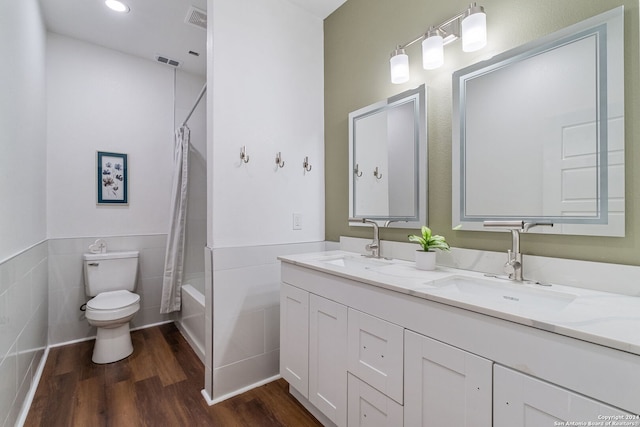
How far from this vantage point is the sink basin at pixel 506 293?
A: 37.0 inches

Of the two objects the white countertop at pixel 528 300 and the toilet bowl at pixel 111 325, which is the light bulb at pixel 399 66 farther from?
the toilet bowl at pixel 111 325

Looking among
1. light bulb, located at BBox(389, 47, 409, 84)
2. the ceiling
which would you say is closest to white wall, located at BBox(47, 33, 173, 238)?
the ceiling

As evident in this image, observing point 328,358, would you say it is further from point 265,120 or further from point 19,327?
point 19,327

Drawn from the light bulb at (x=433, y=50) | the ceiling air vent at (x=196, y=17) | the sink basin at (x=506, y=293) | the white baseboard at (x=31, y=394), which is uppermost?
the ceiling air vent at (x=196, y=17)

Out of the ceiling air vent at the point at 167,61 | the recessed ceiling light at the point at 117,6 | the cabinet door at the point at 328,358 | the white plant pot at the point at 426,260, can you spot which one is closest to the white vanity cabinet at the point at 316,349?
the cabinet door at the point at 328,358

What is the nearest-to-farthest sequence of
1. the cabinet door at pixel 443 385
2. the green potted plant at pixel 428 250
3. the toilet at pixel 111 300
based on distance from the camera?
1. the cabinet door at pixel 443 385
2. the green potted plant at pixel 428 250
3. the toilet at pixel 111 300

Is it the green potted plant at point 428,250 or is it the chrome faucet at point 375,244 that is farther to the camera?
the chrome faucet at point 375,244

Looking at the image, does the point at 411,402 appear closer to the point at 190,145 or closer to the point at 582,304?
the point at 582,304

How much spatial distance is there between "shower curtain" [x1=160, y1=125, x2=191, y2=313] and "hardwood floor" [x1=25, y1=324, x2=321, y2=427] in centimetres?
52

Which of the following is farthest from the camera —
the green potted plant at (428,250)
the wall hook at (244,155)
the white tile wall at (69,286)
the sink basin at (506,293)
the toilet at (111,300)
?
the white tile wall at (69,286)

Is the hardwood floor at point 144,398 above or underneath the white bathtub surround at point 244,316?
underneath

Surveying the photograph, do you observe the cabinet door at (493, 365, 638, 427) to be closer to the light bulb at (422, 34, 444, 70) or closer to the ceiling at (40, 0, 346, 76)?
the light bulb at (422, 34, 444, 70)

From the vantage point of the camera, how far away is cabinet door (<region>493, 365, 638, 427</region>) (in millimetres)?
639

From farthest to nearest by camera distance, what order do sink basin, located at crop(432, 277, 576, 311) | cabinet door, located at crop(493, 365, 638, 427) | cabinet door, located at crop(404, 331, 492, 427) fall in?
sink basin, located at crop(432, 277, 576, 311) < cabinet door, located at crop(404, 331, 492, 427) < cabinet door, located at crop(493, 365, 638, 427)
